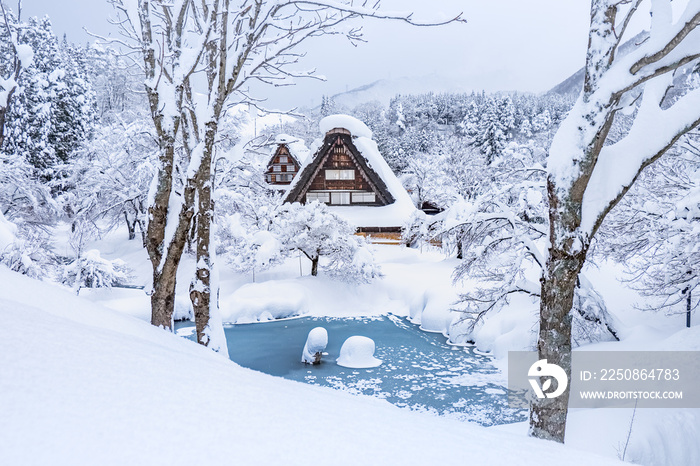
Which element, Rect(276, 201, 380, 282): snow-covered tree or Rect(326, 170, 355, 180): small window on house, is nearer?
Rect(276, 201, 380, 282): snow-covered tree

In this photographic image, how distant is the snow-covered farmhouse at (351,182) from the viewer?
29547 millimetres

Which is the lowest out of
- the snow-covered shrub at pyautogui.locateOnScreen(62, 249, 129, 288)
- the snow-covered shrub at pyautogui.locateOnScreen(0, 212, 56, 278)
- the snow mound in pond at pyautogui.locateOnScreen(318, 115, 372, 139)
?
the snow-covered shrub at pyautogui.locateOnScreen(62, 249, 129, 288)

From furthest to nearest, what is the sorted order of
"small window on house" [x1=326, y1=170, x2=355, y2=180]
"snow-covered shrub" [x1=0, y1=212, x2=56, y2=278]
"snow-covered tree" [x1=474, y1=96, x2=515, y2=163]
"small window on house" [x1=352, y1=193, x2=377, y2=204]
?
"snow-covered tree" [x1=474, y1=96, x2=515, y2=163]
"small window on house" [x1=352, y1=193, x2=377, y2=204]
"small window on house" [x1=326, y1=170, x2=355, y2=180]
"snow-covered shrub" [x1=0, y1=212, x2=56, y2=278]

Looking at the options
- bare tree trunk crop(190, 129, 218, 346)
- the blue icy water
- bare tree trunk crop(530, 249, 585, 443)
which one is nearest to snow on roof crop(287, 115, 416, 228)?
the blue icy water

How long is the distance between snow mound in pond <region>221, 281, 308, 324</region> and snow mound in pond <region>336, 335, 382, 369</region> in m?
5.94

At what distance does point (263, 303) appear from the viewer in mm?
18422

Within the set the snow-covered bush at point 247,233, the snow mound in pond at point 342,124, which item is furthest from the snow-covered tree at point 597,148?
the snow mound in pond at point 342,124

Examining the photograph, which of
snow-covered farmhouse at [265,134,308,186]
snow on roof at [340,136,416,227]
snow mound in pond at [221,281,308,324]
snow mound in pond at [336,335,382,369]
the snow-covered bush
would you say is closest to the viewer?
snow mound in pond at [336,335,382,369]

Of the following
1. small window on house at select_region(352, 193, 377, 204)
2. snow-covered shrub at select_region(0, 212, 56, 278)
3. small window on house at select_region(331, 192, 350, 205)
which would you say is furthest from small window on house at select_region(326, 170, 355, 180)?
snow-covered shrub at select_region(0, 212, 56, 278)

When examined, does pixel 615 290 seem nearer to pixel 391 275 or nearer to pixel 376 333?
pixel 376 333

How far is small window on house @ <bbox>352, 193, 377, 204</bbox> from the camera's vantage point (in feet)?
101

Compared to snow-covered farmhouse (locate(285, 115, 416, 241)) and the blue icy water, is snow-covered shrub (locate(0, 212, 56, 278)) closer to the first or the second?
the blue icy water

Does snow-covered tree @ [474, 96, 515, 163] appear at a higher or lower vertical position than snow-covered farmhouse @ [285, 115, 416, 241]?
higher

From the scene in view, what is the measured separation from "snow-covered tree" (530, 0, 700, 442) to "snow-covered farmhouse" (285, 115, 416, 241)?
2532 centimetres
